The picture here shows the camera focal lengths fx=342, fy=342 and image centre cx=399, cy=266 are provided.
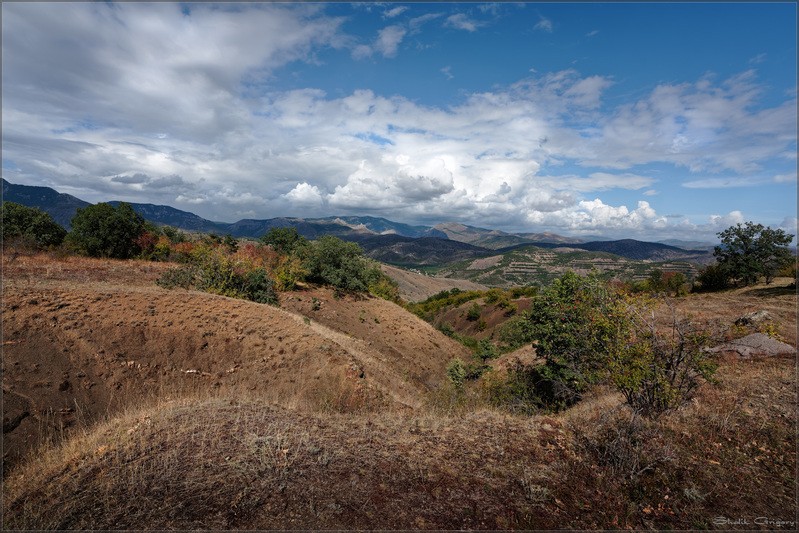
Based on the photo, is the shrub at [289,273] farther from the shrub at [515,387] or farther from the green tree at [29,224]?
the green tree at [29,224]

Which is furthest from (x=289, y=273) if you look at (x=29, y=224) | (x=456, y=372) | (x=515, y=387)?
(x=29, y=224)

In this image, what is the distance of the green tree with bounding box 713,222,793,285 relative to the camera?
35812 mm

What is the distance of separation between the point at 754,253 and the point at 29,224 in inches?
3148

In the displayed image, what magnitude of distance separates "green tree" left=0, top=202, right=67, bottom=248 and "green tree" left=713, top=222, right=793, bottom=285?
240ft

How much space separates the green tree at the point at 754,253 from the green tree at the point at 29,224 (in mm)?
73301

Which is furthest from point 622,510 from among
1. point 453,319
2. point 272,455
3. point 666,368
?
point 453,319

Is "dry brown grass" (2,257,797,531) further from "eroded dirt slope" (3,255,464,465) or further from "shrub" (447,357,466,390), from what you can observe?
"shrub" (447,357,466,390)

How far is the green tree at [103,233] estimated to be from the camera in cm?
2723

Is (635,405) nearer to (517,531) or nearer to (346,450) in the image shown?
(517,531)

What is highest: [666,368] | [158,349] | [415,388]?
[666,368]

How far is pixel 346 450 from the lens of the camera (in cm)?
667

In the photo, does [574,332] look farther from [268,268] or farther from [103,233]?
[103,233]

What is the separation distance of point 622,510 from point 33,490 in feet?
29.5

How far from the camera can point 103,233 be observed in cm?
2719
